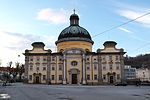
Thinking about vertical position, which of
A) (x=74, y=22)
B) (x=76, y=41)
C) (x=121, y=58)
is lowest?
(x=121, y=58)

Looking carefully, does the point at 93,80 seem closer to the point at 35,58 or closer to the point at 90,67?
the point at 90,67

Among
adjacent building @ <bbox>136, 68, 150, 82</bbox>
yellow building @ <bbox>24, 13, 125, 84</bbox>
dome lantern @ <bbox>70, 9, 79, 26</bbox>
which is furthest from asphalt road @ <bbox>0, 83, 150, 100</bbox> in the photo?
adjacent building @ <bbox>136, 68, 150, 82</bbox>

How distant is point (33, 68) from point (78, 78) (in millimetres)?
14342

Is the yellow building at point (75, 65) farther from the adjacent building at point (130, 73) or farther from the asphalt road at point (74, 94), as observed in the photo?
the adjacent building at point (130, 73)

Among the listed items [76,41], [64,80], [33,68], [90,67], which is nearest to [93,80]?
[90,67]

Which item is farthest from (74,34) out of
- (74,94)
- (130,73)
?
(130,73)

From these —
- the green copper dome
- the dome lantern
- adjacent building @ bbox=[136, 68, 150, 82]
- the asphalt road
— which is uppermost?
the dome lantern

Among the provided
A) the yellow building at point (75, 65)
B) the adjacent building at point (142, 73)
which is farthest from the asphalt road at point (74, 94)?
the adjacent building at point (142, 73)

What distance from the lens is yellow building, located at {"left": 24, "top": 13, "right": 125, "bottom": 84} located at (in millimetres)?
76125

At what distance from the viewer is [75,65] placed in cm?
7700

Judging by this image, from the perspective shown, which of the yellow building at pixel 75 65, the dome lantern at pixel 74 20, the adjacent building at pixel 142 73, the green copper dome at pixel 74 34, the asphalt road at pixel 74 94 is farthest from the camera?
the adjacent building at pixel 142 73

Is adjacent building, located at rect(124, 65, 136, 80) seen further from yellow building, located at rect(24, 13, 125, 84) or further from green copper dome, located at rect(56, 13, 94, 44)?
yellow building, located at rect(24, 13, 125, 84)

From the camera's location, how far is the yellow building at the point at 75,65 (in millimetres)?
76125

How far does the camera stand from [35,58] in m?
79.1
